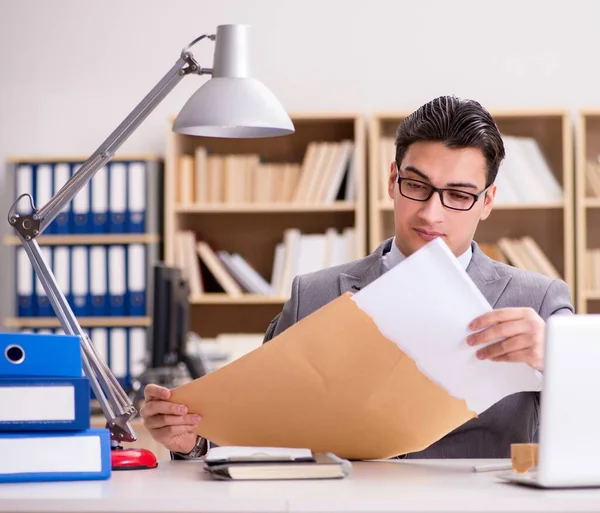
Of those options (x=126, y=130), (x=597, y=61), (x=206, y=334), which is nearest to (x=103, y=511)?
(x=126, y=130)

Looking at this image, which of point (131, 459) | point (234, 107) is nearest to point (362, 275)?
point (234, 107)

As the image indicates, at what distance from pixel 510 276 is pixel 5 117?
3983 millimetres

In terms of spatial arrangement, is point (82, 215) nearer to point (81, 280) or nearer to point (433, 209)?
point (81, 280)

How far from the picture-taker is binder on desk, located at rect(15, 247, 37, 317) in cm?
480

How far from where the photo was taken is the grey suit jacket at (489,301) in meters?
1.75

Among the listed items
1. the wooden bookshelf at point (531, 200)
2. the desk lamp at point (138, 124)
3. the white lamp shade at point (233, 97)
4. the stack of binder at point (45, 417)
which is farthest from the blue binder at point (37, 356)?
Answer: the wooden bookshelf at point (531, 200)

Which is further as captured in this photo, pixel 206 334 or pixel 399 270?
pixel 206 334

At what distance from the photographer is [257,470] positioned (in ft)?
4.03

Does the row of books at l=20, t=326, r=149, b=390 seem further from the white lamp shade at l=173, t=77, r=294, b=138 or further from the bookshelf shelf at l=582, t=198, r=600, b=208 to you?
the white lamp shade at l=173, t=77, r=294, b=138

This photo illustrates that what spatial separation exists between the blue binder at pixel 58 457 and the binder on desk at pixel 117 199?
11.5 ft

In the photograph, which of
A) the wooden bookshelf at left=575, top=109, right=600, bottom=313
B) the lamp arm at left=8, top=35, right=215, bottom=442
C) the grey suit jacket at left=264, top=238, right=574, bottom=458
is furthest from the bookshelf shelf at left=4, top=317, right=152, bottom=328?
the lamp arm at left=8, top=35, right=215, bottom=442

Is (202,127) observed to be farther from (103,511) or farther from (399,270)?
(103,511)

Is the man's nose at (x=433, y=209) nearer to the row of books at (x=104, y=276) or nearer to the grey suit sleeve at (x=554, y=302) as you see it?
→ the grey suit sleeve at (x=554, y=302)

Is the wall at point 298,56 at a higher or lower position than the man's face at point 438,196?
higher
